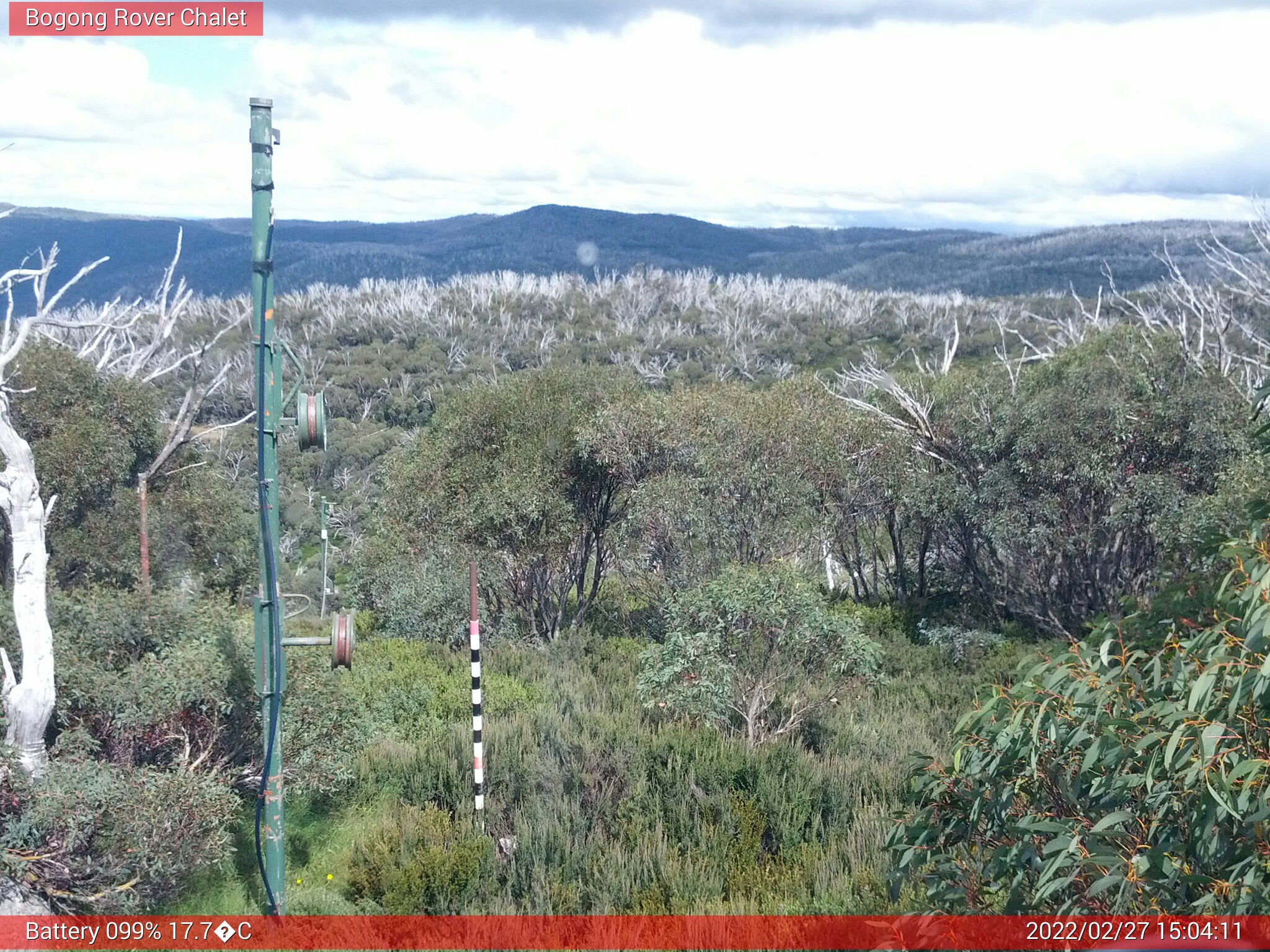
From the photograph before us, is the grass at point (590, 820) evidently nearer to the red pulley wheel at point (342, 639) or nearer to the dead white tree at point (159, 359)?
the red pulley wheel at point (342, 639)

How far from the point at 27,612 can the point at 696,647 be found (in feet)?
18.5

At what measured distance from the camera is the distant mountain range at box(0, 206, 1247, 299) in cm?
10106

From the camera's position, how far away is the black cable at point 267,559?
220 inches

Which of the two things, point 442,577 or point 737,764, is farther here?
point 442,577

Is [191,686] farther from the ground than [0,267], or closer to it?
closer to it

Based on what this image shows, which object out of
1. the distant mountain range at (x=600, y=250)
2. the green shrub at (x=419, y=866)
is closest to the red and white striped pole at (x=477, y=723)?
the green shrub at (x=419, y=866)

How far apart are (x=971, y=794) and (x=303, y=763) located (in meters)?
5.12

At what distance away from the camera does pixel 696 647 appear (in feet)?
33.9

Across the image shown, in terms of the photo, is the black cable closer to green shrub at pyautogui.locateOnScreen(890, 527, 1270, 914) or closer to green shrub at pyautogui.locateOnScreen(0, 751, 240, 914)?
green shrub at pyautogui.locateOnScreen(0, 751, 240, 914)

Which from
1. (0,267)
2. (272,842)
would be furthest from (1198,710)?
(0,267)

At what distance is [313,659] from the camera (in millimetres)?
8039

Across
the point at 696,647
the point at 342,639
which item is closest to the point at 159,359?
the point at 696,647

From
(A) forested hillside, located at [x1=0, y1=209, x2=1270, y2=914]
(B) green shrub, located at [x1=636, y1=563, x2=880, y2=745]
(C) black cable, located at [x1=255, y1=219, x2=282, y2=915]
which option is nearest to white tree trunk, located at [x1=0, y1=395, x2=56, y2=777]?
(A) forested hillside, located at [x1=0, y1=209, x2=1270, y2=914]

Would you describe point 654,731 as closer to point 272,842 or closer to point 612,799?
point 612,799
